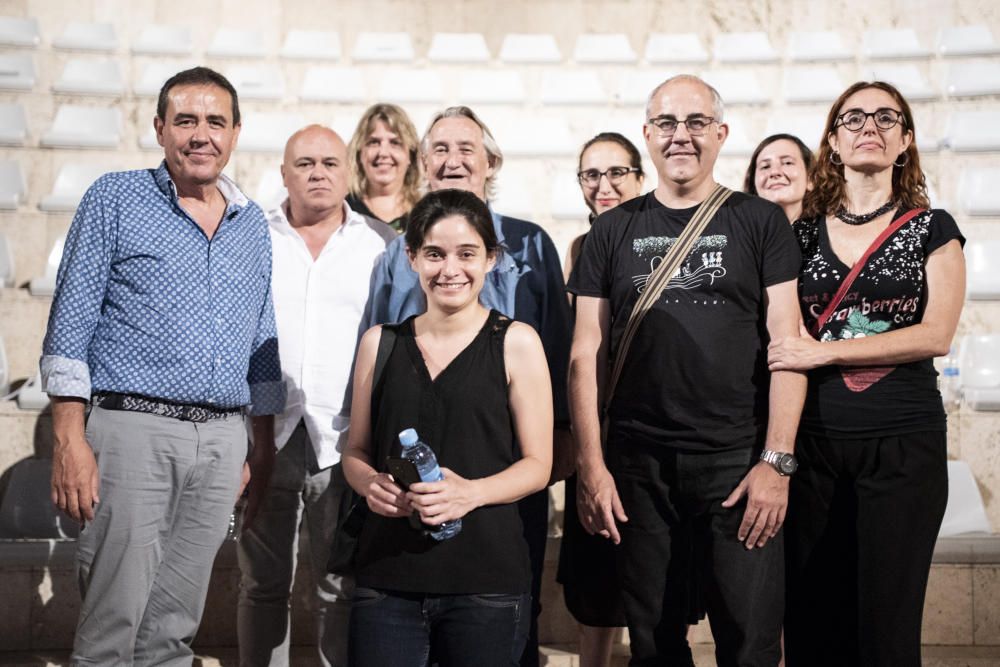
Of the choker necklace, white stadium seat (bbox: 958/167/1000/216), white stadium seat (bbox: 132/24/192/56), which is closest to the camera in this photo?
the choker necklace

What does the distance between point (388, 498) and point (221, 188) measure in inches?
39.8

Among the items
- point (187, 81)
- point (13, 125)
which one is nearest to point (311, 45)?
point (13, 125)

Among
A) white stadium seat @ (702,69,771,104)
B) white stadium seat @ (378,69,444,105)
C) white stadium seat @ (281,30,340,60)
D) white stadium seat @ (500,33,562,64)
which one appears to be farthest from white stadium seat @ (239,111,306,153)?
white stadium seat @ (702,69,771,104)

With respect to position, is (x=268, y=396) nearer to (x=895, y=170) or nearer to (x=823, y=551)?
(x=823, y=551)

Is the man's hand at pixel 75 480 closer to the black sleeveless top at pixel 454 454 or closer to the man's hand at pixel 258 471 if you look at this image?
the man's hand at pixel 258 471

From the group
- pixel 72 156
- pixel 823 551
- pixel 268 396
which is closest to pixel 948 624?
pixel 823 551

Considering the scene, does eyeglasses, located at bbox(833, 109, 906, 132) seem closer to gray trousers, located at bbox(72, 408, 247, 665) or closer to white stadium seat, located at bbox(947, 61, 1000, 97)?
gray trousers, located at bbox(72, 408, 247, 665)

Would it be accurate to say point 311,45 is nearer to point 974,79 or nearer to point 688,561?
point 974,79

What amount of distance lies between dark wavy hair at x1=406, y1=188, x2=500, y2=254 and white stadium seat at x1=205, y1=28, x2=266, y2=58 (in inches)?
193

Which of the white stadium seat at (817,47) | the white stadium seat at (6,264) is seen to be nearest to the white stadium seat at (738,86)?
the white stadium seat at (817,47)

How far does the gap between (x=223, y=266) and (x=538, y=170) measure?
12.1ft

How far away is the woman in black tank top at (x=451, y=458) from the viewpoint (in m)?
1.66

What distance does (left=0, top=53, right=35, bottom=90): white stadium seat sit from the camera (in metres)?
5.65

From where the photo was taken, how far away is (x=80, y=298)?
76.0 inches
